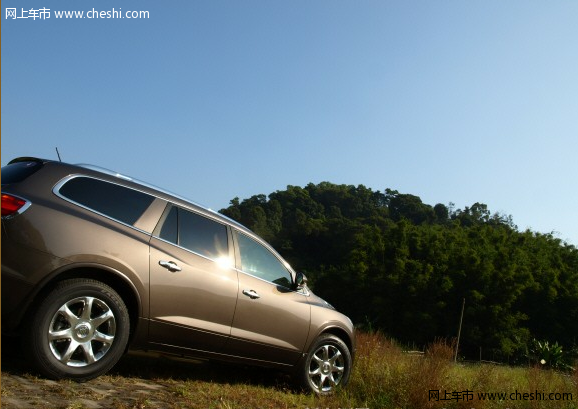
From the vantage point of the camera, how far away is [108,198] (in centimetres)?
552

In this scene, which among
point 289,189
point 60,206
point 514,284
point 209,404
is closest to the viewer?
point 60,206

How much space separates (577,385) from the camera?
24.7 ft

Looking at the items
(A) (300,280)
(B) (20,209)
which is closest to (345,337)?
(A) (300,280)

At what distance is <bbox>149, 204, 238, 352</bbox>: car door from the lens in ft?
18.2

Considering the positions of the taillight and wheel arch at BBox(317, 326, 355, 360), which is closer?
the taillight

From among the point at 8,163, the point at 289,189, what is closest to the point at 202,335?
the point at 8,163

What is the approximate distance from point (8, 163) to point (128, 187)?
1.11 metres

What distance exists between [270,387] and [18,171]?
3645 mm

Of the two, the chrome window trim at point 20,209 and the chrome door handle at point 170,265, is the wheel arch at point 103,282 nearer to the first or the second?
the chrome door handle at point 170,265

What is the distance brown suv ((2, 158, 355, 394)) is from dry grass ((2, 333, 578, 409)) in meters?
0.29

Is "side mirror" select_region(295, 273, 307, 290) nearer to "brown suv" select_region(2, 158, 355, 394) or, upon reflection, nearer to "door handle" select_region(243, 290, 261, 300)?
"brown suv" select_region(2, 158, 355, 394)

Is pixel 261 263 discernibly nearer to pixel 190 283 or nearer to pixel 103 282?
pixel 190 283

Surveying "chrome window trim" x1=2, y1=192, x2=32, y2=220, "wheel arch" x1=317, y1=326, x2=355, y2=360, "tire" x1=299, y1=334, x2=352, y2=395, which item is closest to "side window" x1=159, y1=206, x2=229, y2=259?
"chrome window trim" x1=2, y1=192, x2=32, y2=220

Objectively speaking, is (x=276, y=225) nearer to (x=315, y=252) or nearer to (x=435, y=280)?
(x=315, y=252)
